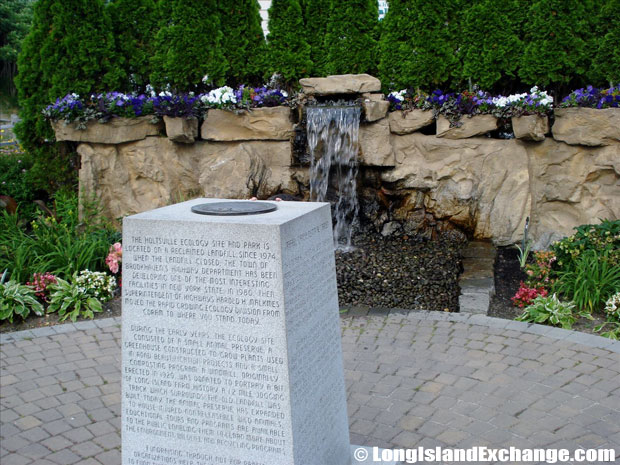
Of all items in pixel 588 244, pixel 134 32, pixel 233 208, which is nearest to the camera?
pixel 233 208

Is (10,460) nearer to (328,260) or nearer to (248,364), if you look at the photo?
(248,364)

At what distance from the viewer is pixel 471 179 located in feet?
23.7

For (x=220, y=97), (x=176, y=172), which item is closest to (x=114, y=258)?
(x=176, y=172)

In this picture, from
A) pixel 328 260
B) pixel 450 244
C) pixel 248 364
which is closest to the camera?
pixel 248 364

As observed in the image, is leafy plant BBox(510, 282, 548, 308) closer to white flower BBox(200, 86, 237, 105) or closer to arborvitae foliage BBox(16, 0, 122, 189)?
white flower BBox(200, 86, 237, 105)

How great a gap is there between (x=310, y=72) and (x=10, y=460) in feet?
18.9

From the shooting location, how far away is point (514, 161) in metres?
7.07

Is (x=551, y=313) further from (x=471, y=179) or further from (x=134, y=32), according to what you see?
(x=134, y=32)

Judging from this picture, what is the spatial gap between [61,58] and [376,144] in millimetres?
4066

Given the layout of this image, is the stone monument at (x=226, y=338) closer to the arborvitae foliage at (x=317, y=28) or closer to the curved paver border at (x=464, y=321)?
the curved paver border at (x=464, y=321)

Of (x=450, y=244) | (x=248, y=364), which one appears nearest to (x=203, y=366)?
(x=248, y=364)

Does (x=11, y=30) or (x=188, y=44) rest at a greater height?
(x=11, y=30)

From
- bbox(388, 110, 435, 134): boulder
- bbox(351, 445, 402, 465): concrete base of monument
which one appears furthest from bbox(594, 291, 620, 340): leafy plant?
bbox(388, 110, 435, 134): boulder

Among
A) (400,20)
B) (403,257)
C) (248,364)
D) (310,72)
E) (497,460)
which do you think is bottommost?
(497,460)
